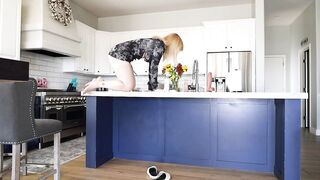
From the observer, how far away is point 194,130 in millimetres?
2811

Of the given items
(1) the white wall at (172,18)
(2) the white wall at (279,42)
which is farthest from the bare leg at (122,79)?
(2) the white wall at (279,42)

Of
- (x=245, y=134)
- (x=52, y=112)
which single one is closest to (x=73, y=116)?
(x=52, y=112)

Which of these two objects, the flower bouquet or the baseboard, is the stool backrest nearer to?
the flower bouquet

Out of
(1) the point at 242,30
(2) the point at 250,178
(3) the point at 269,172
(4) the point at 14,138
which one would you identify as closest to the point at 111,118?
(4) the point at 14,138

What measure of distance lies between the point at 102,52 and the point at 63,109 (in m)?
1.93

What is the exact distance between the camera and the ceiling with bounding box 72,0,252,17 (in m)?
5.05

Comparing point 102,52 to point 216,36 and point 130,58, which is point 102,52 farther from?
point 130,58

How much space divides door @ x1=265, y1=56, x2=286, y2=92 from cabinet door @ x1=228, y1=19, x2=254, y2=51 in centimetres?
331

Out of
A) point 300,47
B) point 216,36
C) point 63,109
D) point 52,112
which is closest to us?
point 52,112

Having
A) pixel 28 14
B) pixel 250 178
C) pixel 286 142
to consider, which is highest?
pixel 28 14

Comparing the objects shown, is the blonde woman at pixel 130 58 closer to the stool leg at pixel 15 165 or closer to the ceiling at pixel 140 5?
the stool leg at pixel 15 165

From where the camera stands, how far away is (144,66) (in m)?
5.54

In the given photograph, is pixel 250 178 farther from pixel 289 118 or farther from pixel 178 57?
pixel 178 57

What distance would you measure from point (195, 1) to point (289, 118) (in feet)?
11.6
